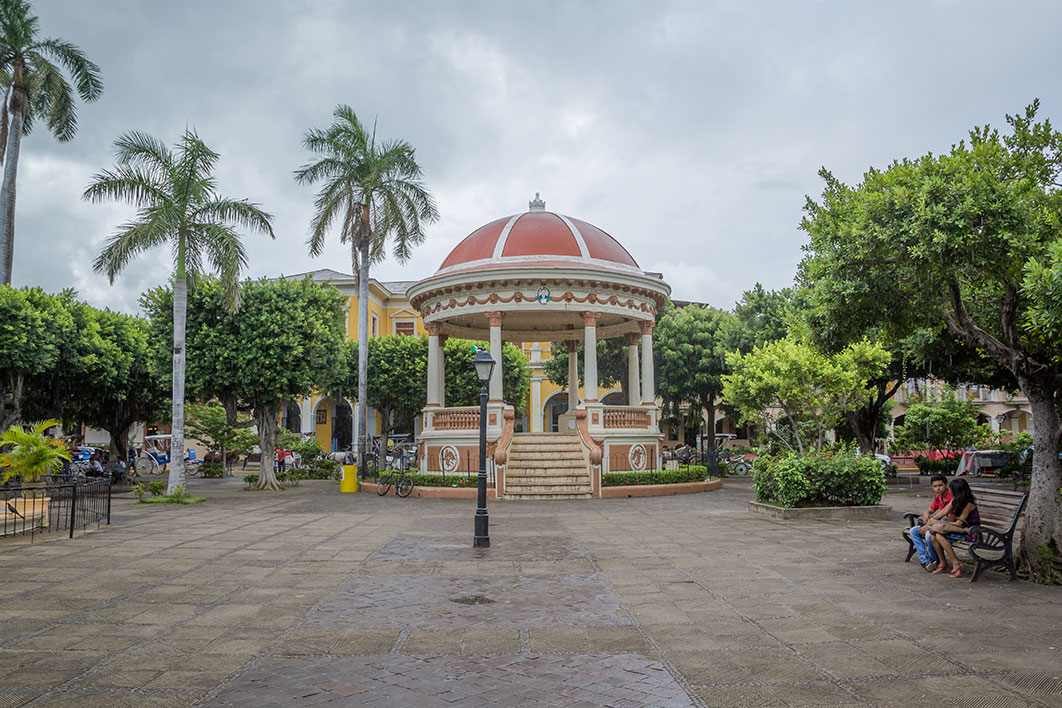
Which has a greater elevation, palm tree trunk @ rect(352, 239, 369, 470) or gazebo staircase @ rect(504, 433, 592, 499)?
palm tree trunk @ rect(352, 239, 369, 470)

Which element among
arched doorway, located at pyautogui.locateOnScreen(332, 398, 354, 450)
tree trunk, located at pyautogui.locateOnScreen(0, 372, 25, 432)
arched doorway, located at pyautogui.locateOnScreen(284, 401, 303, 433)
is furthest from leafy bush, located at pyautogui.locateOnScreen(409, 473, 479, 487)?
arched doorway, located at pyautogui.locateOnScreen(284, 401, 303, 433)

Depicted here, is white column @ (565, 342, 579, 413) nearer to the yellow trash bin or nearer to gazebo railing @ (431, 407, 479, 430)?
gazebo railing @ (431, 407, 479, 430)

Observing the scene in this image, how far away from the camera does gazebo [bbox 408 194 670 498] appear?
20781mm

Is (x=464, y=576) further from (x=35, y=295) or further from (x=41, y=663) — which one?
(x=35, y=295)

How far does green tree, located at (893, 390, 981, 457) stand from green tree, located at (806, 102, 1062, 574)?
2102 cm

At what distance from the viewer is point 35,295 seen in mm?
21969

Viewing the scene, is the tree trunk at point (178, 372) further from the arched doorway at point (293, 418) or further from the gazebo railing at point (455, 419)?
the arched doorway at point (293, 418)

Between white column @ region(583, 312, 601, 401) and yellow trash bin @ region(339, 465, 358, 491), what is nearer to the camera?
white column @ region(583, 312, 601, 401)

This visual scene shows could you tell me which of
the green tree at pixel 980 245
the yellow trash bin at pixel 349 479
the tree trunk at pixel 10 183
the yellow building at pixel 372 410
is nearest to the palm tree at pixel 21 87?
the tree trunk at pixel 10 183

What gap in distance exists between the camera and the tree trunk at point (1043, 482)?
26.8ft

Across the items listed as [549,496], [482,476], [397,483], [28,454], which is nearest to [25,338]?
[28,454]

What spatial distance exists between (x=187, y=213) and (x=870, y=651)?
732 inches

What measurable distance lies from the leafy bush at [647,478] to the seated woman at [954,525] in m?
12.2

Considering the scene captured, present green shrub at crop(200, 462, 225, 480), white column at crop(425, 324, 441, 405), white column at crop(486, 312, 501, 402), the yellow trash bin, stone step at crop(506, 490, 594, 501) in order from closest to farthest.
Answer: stone step at crop(506, 490, 594, 501) < white column at crop(486, 312, 501, 402) < the yellow trash bin < white column at crop(425, 324, 441, 405) < green shrub at crop(200, 462, 225, 480)
